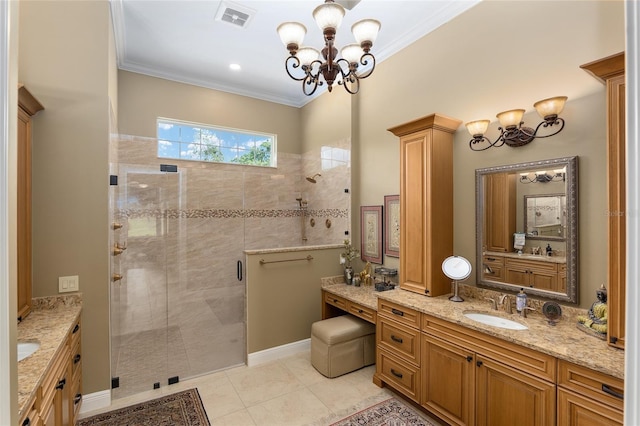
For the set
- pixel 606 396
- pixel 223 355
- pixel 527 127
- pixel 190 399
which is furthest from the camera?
pixel 223 355

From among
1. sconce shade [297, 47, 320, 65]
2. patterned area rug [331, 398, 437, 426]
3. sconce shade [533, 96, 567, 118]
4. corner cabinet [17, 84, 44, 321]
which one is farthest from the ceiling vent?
patterned area rug [331, 398, 437, 426]

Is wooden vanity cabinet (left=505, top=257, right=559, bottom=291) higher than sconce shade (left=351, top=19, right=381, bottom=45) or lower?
lower

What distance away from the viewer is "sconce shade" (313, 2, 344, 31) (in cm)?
189

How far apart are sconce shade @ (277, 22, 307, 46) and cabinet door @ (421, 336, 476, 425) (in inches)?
91.7

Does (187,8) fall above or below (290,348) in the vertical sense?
above

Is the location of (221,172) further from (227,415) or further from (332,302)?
(227,415)

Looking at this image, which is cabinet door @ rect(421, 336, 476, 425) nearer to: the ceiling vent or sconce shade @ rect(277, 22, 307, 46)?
sconce shade @ rect(277, 22, 307, 46)

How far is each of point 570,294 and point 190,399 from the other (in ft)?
10.1

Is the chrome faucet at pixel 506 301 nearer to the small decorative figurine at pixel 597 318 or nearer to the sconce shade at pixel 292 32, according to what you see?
the small decorative figurine at pixel 597 318

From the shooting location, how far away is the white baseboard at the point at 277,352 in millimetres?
3343

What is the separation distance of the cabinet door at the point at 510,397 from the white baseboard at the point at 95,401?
2873mm

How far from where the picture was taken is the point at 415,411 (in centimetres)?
254

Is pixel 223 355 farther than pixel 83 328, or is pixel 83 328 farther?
pixel 223 355

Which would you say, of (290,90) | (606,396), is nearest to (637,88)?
(606,396)
